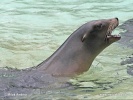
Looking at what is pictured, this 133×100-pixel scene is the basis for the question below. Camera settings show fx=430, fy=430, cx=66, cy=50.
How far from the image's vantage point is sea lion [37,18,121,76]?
5926mm

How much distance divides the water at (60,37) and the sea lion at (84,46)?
0.20 metres

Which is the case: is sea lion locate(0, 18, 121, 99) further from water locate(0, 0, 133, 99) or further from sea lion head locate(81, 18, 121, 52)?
water locate(0, 0, 133, 99)

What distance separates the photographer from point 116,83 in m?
5.45

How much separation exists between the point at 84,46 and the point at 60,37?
2838 millimetres

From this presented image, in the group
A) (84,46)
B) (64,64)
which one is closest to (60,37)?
(84,46)

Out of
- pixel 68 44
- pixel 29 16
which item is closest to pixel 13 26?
pixel 29 16

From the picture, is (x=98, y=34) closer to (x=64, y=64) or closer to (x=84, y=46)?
(x=84, y=46)

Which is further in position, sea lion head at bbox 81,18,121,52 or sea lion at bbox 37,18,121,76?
sea lion head at bbox 81,18,121,52

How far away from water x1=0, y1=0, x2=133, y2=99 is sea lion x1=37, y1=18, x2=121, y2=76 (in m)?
0.20

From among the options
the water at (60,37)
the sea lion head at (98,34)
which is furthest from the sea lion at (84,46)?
the water at (60,37)

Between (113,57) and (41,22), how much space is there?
13.6 ft

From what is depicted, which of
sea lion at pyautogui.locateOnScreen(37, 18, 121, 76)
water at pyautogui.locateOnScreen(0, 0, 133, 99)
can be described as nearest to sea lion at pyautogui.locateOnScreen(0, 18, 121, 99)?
sea lion at pyautogui.locateOnScreen(37, 18, 121, 76)

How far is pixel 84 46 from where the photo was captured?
609 centimetres

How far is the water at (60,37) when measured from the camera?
5316mm
